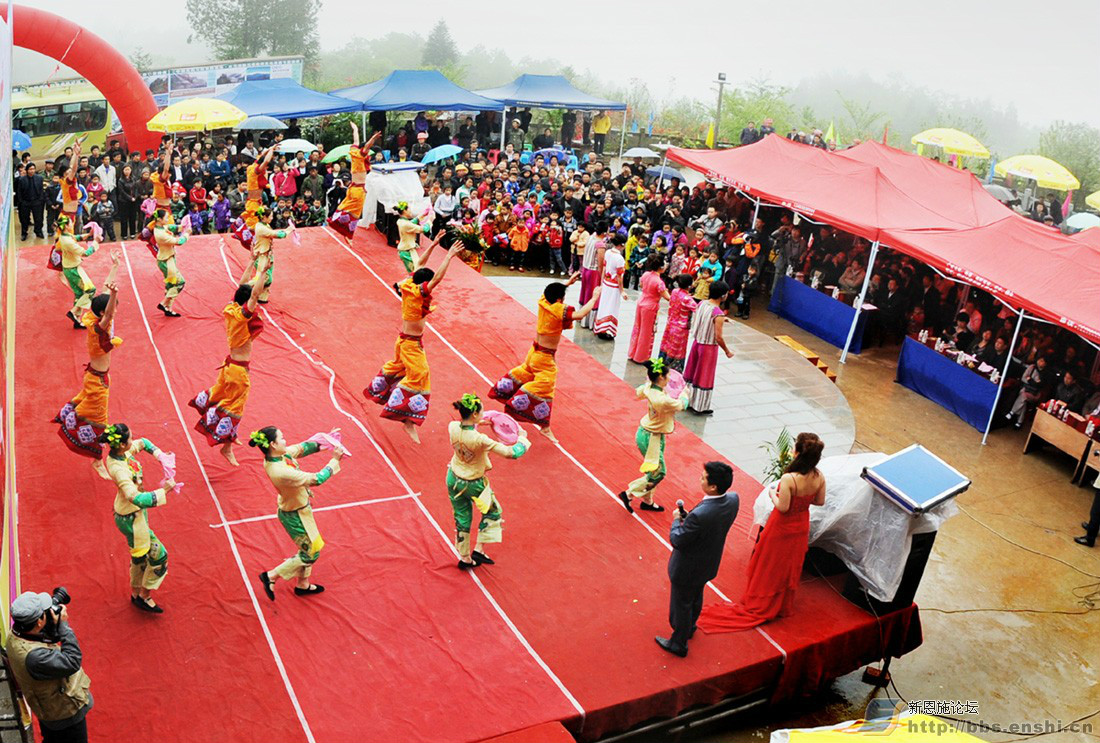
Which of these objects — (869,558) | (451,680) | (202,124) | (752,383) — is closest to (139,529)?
(451,680)

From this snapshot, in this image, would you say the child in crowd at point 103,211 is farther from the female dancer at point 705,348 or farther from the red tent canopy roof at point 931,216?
the female dancer at point 705,348

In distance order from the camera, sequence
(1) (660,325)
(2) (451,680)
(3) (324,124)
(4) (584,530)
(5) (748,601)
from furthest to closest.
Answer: (3) (324,124), (1) (660,325), (4) (584,530), (5) (748,601), (2) (451,680)

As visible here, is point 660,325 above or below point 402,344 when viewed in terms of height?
below

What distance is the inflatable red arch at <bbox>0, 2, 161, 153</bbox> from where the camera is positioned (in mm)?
17562

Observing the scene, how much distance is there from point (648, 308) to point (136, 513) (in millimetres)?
6203

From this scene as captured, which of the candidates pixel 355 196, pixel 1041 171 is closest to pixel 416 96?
pixel 355 196

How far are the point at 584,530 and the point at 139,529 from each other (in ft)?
11.1

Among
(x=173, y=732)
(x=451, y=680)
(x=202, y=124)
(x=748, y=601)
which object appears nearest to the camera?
(x=173, y=732)

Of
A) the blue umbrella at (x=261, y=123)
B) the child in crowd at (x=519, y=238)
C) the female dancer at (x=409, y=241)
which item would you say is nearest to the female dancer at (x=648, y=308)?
the female dancer at (x=409, y=241)

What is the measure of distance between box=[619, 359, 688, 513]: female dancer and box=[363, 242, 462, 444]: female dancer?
7.02 ft

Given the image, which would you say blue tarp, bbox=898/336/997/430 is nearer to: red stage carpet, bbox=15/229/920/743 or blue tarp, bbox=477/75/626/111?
red stage carpet, bbox=15/229/920/743

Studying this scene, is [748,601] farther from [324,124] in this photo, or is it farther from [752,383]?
[324,124]

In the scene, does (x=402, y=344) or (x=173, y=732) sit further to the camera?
(x=402, y=344)

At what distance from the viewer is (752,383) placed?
37.5 ft
